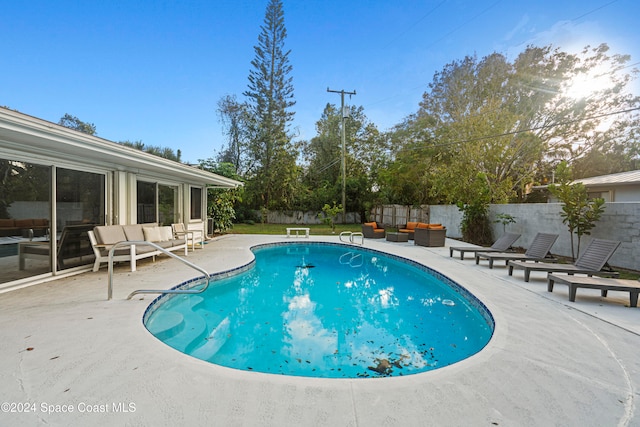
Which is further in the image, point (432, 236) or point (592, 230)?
point (432, 236)

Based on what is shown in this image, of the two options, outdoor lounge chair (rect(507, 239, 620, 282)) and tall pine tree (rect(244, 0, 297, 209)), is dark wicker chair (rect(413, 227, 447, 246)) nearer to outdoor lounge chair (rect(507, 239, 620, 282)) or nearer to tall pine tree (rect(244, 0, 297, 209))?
outdoor lounge chair (rect(507, 239, 620, 282))

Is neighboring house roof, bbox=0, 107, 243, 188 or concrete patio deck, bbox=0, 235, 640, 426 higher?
neighboring house roof, bbox=0, 107, 243, 188

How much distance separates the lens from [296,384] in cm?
233

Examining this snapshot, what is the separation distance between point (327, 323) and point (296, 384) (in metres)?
2.17

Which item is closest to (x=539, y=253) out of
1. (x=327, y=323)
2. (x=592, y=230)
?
(x=592, y=230)

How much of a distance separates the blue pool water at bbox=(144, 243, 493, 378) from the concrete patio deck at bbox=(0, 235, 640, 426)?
Answer: 618mm

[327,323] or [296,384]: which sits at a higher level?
[296,384]

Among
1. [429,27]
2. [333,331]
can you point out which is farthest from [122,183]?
[429,27]

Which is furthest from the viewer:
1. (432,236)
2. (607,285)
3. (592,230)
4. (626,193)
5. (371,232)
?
(371,232)

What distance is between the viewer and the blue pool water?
3.33 m

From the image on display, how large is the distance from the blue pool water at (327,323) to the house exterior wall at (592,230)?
4.09 m

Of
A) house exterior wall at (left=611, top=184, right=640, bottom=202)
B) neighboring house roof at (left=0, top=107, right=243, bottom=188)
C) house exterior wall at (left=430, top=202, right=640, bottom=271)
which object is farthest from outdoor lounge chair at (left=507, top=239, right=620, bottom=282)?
house exterior wall at (left=611, top=184, right=640, bottom=202)

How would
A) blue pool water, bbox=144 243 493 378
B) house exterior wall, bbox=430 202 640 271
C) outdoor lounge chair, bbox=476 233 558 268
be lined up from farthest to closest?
outdoor lounge chair, bbox=476 233 558 268 < house exterior wall, bbox=430 202 640 271 < blue pool water, bbox=144 243 493 378

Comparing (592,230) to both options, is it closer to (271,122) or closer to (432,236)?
(432,236)
